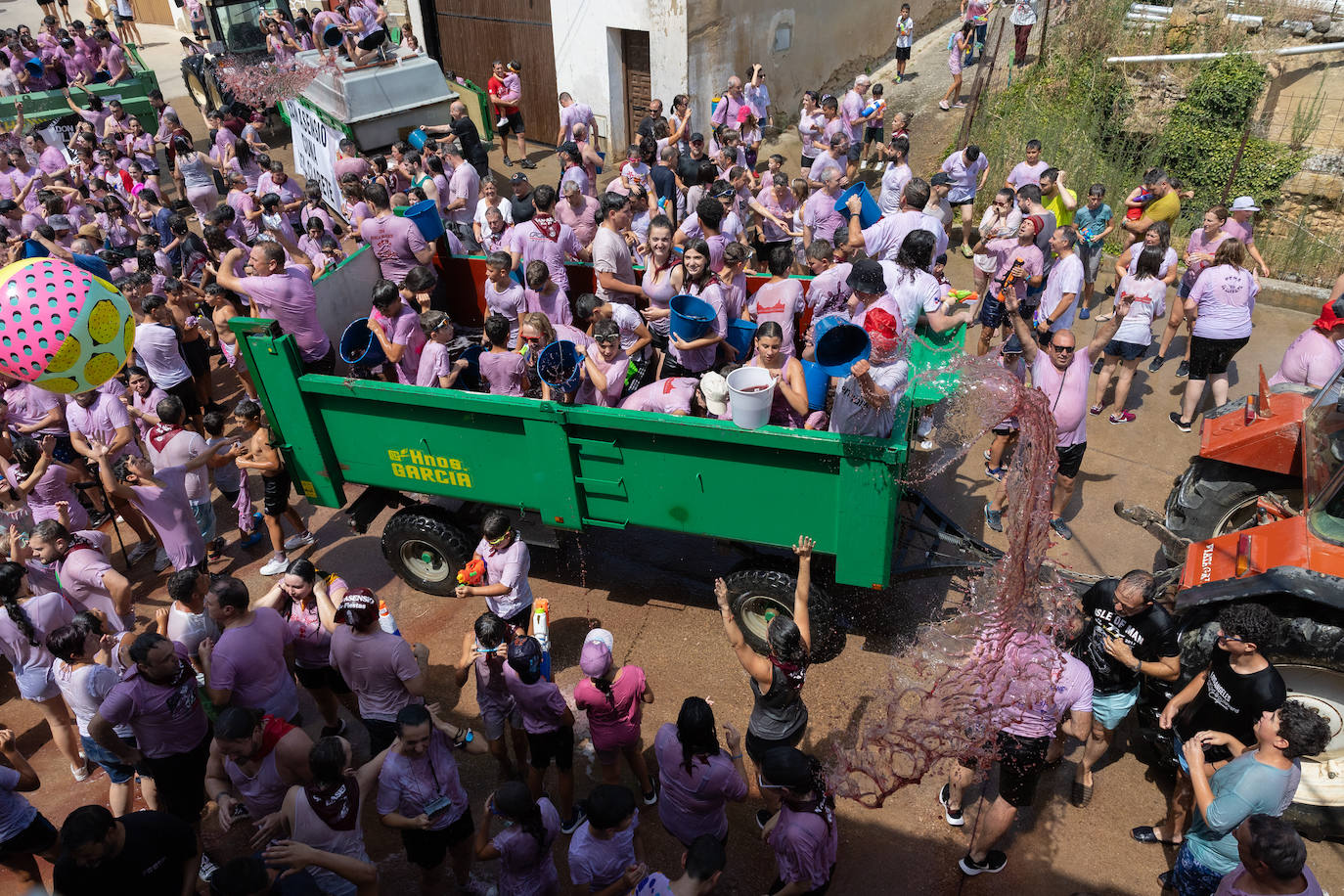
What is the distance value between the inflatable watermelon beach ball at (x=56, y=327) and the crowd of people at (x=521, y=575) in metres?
0.64

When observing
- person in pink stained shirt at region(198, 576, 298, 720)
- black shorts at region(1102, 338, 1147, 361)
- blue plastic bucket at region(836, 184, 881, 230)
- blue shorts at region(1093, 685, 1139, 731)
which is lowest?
blue shorts at region(1093, 685, 1139, 731)

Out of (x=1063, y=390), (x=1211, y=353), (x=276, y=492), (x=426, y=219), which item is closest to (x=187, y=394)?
(x=276, y=492)

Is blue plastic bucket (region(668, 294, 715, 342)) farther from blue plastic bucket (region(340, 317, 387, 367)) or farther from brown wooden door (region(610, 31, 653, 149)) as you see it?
brown wooden door (region(610, 31, 653, 149))

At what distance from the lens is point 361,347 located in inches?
267

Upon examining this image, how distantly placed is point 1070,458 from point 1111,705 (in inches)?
91.1

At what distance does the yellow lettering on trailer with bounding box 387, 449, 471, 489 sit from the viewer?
616 cm

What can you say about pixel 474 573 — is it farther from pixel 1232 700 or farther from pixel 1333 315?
pixel 1333 315

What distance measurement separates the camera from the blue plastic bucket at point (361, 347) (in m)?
6.52

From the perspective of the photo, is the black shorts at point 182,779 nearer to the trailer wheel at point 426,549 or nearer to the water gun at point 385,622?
the water gun at point 385,622

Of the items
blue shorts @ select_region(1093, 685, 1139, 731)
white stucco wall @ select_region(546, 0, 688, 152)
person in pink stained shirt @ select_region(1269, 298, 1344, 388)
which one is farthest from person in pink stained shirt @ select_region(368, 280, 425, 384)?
white stucco wall @ select_region(546, 0, 688, 152)

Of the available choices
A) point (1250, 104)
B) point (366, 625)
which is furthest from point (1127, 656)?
point (1250, 104)

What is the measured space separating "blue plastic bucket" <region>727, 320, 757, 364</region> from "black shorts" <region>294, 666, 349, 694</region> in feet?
11.3

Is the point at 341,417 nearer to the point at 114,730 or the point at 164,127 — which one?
the point at 114,730

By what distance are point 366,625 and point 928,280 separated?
13.9 feet
